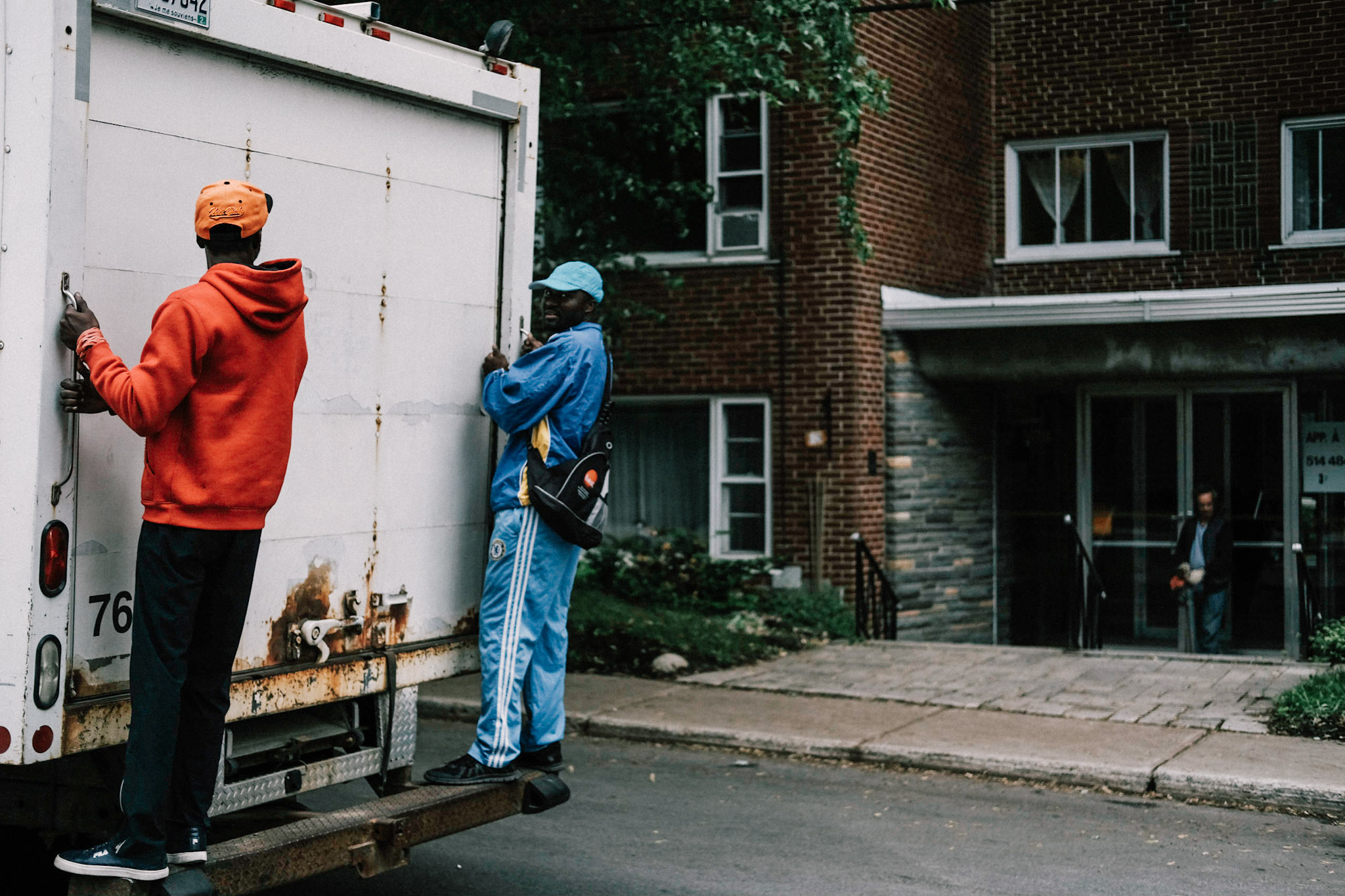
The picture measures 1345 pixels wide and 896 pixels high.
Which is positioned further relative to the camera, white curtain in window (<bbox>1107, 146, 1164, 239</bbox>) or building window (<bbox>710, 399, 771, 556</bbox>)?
white curtain in window (<bbox>1107, 146, 1164, 239</bbox>)

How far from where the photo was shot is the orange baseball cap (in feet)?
12.8

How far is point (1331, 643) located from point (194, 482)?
27.8ft

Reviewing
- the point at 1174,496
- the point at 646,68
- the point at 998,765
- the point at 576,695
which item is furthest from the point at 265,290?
the point at 1174,496

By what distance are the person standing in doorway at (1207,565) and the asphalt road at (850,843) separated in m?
5.90

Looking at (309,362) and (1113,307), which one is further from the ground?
(1113,307)

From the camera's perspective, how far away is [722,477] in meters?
14.4

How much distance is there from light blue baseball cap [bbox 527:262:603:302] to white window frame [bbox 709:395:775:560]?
8.91 meters

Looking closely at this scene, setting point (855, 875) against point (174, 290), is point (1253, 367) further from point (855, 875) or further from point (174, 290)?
point (174, 290)

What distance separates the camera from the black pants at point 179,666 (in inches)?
150

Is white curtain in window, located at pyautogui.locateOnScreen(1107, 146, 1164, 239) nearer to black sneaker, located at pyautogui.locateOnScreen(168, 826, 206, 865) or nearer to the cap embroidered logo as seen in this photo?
the cap embroidered logo

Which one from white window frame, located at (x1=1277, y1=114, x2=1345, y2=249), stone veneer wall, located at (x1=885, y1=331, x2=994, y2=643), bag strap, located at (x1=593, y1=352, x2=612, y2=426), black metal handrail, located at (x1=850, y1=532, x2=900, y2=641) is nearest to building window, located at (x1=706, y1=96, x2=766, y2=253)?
stone veneer wall, located at (x1=885, y1=331, x2=994, y2=643)

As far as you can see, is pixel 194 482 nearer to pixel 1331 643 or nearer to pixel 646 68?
pixel 646 68

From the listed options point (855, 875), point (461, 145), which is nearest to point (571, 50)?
point (461, 145)

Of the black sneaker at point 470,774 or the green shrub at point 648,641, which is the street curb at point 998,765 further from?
the black sneaker at point 470,774
